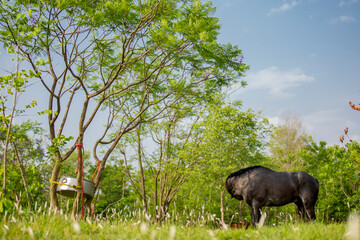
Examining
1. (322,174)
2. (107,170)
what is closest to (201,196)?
(322,174)

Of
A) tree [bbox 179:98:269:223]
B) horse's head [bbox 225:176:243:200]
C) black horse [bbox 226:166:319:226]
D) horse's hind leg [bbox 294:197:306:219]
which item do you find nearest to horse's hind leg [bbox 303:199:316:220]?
black horse [bbox 226:166:319:226]

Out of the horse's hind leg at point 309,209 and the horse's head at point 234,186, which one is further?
the horse's head at point 234,186

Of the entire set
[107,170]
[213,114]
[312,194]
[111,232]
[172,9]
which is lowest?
[111,232]

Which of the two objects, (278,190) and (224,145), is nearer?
(278,190)

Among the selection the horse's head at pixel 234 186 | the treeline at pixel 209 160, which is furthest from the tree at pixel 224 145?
the horse's head at pixel 234 186

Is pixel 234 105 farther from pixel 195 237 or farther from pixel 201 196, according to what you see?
pixel 195 237

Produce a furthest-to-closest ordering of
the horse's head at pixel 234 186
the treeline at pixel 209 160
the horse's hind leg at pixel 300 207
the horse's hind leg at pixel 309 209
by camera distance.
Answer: the treeline at pixel 209 160
the horse's head at pixel 234 186
the horse's hind leg at pixel 300 207
the horse's hind leg at pixel 309 209

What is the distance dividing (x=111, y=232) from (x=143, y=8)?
7.08 m

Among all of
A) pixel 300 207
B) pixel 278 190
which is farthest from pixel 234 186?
Answer: pixel 300 207

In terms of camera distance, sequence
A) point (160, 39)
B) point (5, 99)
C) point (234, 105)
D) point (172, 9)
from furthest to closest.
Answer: point (234, 105), point (172, 9), point (160, 39), point (5, 99)

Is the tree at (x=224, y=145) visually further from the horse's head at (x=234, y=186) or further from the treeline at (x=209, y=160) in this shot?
the horse's head at (x=234, y=186)

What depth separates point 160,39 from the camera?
888cm

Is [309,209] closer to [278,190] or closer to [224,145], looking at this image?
[278,190]

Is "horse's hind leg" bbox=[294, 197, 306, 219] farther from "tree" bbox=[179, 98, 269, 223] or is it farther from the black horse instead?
"tree" bbox=[179, 98, 269, 223]
